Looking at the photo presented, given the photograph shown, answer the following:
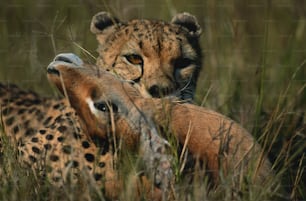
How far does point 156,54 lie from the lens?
4703 millimetres

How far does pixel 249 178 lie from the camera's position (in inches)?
151

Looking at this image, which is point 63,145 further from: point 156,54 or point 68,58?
point 156,54

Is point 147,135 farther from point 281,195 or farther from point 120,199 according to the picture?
point 281,195

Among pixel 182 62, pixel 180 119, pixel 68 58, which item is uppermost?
pixel 68 58

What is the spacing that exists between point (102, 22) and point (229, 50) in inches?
38.2

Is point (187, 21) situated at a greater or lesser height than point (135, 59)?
greater

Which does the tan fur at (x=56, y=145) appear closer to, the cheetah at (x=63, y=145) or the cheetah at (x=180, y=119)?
the cheetah at (x=63, y=145)

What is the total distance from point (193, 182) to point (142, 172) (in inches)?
7.5

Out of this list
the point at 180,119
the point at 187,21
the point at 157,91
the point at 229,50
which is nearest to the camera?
the point at 180,119

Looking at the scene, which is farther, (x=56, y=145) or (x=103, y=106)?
(x=56, y=145)

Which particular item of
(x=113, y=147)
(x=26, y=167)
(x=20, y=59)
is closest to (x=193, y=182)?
(x=113, y=147)

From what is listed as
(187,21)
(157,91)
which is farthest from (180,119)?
(187,21)

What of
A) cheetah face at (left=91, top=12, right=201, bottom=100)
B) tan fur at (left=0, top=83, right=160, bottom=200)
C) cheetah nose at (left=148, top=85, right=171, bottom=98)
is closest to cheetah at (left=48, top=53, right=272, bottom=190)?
tan fur at (left=0, top=83, right=160, bottom=200)

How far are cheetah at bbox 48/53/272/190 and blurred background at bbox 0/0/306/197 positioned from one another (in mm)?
249
